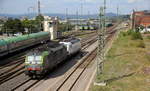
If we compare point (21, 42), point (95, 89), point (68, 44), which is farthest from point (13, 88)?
point (21, 42)

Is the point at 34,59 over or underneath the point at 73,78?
over

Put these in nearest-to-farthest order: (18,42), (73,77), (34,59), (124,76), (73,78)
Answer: (34,59), (73,78), (124,76), (73,77), (18,42)

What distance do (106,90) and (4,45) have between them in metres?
21.6

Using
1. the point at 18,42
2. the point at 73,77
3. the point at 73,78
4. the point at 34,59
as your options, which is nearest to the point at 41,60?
the point at 34,59

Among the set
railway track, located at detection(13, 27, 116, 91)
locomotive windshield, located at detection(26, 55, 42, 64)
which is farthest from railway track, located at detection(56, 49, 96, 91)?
locomotive windshield, located at detection(26, 55, 42, 64)

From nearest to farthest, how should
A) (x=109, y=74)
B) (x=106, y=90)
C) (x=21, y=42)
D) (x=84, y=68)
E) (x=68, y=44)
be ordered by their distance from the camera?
(x=106, y=90) → (x=109, y=74) → (x=84, y=68) → (x=68, y=44) → (x=21, y=42)

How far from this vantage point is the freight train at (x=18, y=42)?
3681 cm

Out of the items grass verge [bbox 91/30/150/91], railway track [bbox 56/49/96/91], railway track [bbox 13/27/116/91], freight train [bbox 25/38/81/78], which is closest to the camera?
grass verge [bbox 91/30/150/91]

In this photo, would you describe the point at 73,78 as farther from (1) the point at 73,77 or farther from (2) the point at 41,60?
(2) the point at 41,60

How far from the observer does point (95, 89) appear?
68.7ft

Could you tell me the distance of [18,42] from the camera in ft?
139

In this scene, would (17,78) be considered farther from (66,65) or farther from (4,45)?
(4,45)

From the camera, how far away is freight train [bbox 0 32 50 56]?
121ft

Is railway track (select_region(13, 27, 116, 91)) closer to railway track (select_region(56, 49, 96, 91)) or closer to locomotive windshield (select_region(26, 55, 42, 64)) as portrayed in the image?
railway track (select_region(56, 49, 96, 91))
